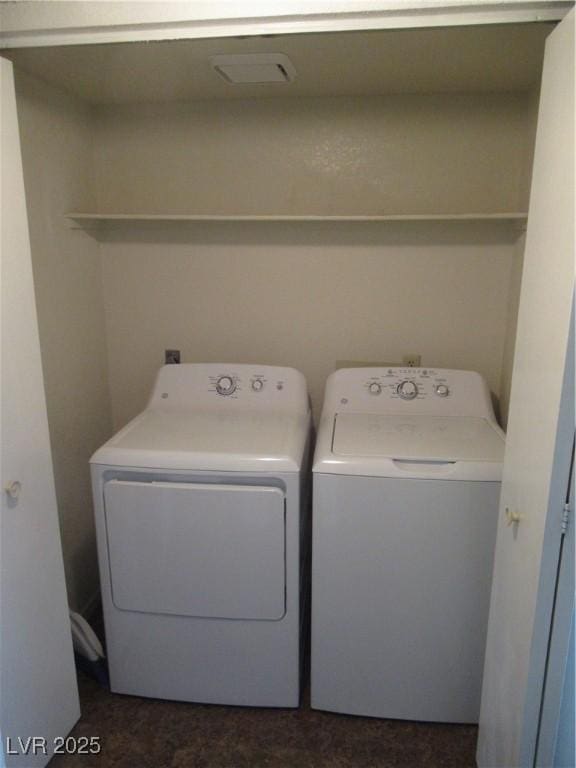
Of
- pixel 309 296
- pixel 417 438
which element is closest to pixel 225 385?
pixel 309 296

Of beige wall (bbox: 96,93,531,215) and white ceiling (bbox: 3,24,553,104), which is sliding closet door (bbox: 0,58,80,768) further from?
beige wall (bbox: 96,93,531,215)

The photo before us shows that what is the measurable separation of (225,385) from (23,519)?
917mm

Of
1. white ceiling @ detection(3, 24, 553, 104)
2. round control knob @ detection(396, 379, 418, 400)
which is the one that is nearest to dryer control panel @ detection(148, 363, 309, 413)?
round control knob @ detection(396, 379, 418, 400)

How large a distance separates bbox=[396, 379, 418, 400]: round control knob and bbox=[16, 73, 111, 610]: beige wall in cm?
126

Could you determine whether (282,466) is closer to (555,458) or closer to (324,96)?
(555,458)

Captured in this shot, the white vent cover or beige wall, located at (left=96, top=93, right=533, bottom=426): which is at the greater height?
the white vent cover

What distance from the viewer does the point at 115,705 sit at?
195 cm

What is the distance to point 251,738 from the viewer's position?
5.99 feet

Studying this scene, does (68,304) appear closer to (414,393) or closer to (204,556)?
(204,556)

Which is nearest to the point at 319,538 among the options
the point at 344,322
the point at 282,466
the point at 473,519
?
the point at 282,466

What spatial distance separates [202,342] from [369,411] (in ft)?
2.65

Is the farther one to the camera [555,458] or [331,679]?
[331,679]

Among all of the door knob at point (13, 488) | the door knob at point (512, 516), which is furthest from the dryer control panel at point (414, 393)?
the door knob at point (13, 488)

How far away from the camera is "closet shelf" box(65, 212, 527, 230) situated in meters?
1.96
